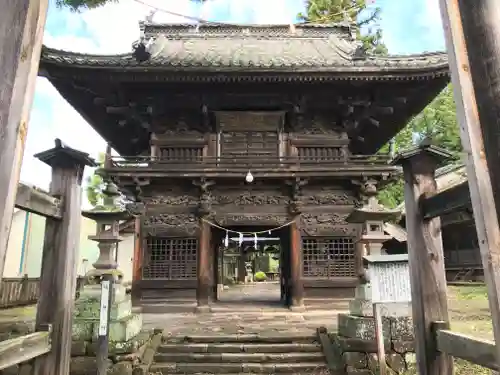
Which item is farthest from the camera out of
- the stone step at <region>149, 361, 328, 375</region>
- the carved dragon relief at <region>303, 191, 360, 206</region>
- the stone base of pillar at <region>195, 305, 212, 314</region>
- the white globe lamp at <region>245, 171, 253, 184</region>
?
the carved dragon relief at <region>303, 191, 360, 206</region>

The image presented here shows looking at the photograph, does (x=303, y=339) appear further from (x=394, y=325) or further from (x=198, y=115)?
(x=198, y=115)

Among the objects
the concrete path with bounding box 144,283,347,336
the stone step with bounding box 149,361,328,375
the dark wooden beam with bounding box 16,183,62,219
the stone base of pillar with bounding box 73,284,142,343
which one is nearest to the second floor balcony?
the concrete path with bounding box 144,283,347,336

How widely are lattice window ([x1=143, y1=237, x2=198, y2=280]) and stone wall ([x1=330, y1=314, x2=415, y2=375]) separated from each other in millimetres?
5619

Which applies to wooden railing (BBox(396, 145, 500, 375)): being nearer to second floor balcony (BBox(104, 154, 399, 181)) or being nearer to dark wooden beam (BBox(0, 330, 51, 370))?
dark wooden beam (BBox(0, 330, 51, 370))

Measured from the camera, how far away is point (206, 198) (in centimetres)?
1108

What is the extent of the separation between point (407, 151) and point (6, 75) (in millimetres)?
3044

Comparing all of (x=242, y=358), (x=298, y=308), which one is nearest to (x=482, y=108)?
(x=242, y=358)

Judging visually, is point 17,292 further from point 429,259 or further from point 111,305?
point 429,259

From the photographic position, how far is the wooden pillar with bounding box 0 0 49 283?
6.08 feet

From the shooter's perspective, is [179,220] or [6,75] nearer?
[6,75]

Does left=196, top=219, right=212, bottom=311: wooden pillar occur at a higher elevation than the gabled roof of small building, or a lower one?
lower

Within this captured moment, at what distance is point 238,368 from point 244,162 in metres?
5.89

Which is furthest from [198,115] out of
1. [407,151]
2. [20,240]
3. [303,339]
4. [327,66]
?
[20,240]

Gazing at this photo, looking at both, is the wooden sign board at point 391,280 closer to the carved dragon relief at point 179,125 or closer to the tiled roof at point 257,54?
the tiled roof at point 257,54
